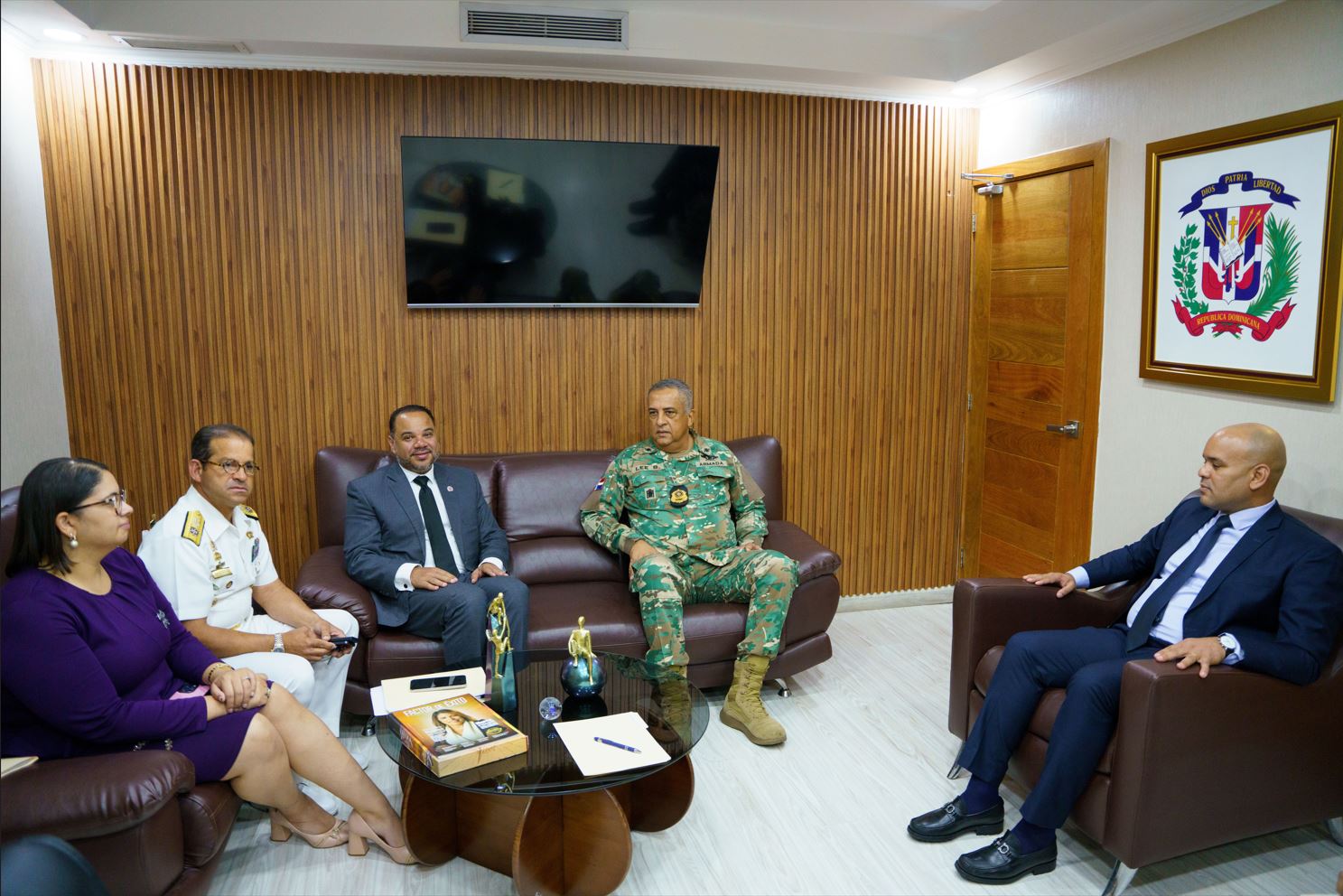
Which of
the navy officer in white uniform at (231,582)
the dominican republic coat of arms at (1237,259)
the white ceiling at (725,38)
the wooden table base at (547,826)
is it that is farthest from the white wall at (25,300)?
the dominican republic coat of arms at (1237,259)

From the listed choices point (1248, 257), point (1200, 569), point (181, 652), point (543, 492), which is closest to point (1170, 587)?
point (1200, 569)

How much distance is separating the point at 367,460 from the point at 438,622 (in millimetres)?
885

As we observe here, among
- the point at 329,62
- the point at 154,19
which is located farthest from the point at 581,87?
the point at 154,19

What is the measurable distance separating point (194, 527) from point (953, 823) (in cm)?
243

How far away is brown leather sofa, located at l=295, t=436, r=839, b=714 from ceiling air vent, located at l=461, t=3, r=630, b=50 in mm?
1695

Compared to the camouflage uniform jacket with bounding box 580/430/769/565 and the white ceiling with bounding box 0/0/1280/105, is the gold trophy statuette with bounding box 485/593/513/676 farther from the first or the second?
the white ceiling with bounding box 0/0/1280/105

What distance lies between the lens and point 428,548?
3.59 m

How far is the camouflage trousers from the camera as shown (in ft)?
11.3

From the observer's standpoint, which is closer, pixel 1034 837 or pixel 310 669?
pixel 1034 837

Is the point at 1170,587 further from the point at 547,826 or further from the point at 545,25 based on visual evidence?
the point at 545,25

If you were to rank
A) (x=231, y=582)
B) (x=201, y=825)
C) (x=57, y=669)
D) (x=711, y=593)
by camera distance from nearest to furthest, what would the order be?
(x=57, y=669)
(x=201, y=825)
(x=231, y=582)
(x=711, y=593)

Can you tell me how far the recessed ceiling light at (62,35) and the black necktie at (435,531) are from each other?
2.03 meters

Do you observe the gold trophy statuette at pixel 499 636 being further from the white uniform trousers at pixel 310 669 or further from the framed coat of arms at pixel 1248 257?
the framed coat of arms at pixel 1248 257

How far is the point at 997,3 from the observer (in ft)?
12.9
